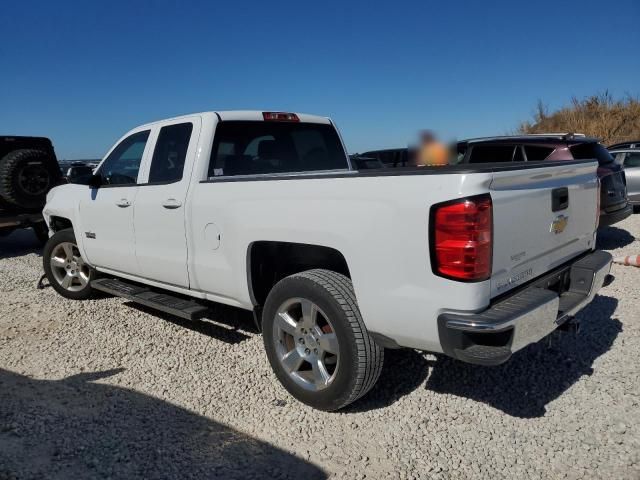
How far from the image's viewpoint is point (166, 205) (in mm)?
3895

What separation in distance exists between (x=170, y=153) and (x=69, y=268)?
2444mm

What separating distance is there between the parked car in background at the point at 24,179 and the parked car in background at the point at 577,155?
728 cm

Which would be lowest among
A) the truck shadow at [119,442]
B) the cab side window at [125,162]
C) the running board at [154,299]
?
the truck shadow at [119,442]

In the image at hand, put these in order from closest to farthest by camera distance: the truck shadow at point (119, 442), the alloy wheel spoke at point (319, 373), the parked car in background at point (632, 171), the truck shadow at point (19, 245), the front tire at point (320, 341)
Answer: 1. the truck shadow at point (119, 442)
2. the front tire at point (320, 341)
3. the alloy wheel spoke at point (319, 373)
4. the truck shadow at point (19, 245)
5. the parked car in background at point (632, 171)

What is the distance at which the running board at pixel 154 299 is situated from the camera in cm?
384

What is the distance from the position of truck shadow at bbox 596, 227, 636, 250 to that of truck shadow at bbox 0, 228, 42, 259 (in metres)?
9.76

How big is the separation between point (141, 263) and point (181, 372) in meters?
1.15

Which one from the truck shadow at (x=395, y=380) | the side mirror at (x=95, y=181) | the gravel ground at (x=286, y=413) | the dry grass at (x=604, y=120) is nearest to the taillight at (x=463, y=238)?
the gravel ground at (x=286, y=413)

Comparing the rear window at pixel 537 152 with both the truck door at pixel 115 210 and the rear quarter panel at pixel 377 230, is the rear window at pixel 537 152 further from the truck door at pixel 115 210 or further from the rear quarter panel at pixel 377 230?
the truck door at pixel 115 210

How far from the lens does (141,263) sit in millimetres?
4359

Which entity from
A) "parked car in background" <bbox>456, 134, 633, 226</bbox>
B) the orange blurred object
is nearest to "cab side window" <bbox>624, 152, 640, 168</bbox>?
"parked car in background" <bbox>456, 134, 633, 226</bbox>

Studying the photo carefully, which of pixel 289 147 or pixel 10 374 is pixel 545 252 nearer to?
pixel 289 147

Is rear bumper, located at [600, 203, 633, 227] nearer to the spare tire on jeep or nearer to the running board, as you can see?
the running board

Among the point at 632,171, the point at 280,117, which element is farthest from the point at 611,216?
the point at 280,117
